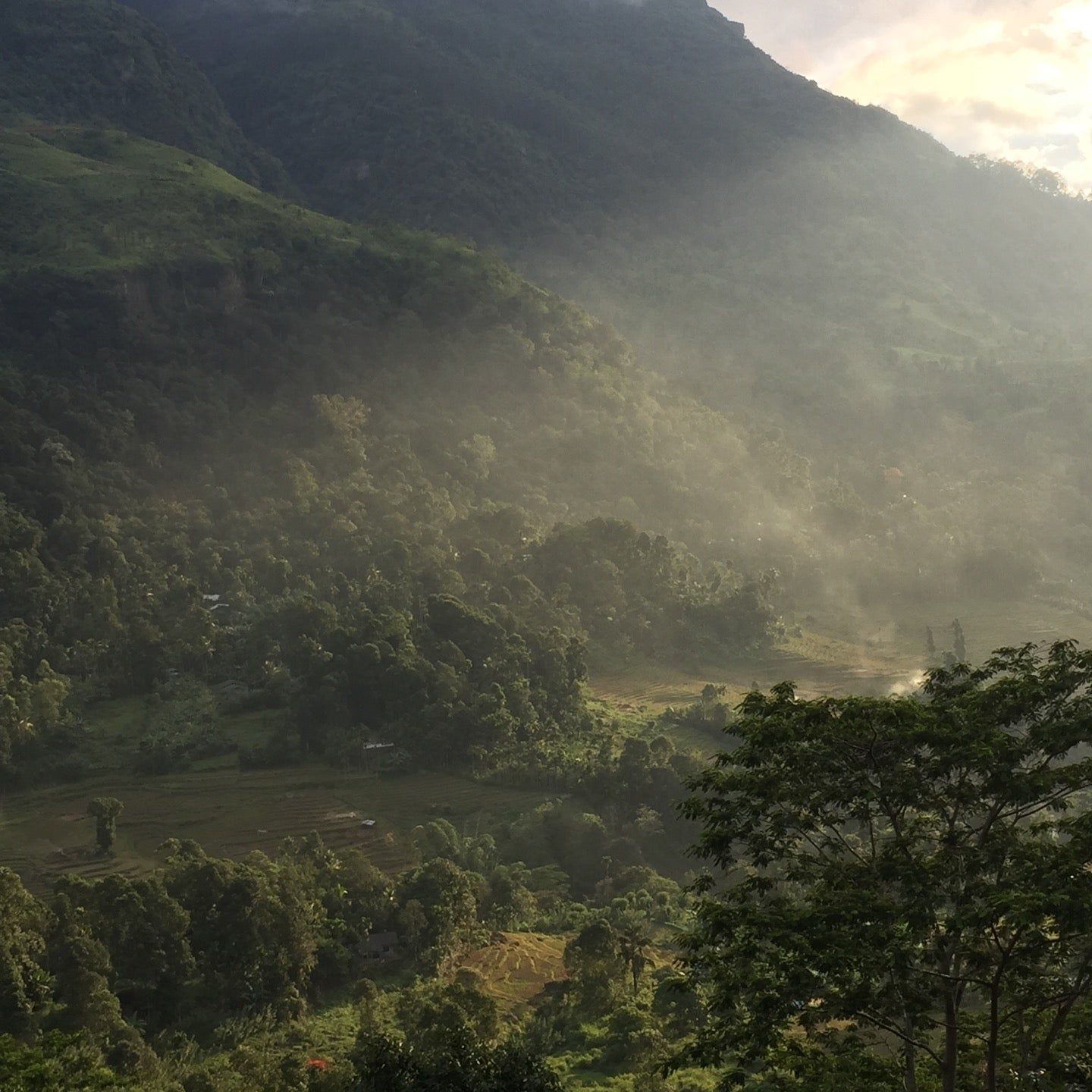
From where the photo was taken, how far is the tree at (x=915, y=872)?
13.4 m

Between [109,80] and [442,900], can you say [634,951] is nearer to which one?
[442,900]

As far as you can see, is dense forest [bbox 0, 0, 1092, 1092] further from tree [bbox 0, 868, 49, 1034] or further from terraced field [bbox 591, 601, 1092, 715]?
terraced field [bbox 591, 601, 1092, 715]

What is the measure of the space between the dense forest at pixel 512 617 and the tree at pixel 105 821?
0.18 m

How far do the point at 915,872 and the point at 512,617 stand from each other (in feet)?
174

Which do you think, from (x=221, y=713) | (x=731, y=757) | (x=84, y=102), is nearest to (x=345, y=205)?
(x=84, y=102)

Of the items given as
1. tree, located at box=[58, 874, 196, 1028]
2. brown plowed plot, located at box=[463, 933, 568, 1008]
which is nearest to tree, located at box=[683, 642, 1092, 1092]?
brown plowed plot, located at box=[463, 933, 568, 1008]

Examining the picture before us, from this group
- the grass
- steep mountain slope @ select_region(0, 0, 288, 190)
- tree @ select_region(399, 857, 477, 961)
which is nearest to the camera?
tree @ select_region(399, 857, 477, 961)

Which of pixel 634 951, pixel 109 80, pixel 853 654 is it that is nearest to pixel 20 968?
pixel 634 951

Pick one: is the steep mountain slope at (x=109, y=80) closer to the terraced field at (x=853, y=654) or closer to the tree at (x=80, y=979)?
the terraced field at (x=853, y=654)

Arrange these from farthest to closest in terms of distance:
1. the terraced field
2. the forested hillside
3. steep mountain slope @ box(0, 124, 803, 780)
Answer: the forested hillside → the terraced field → steep mountain slope @ box(0, 124, 803, 780)

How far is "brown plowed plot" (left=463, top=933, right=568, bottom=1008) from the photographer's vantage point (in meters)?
35.1

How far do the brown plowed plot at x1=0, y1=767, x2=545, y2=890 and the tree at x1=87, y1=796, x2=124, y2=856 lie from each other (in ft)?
1.65

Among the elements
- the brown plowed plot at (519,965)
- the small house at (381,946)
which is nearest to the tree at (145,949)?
the small house at (381,946)

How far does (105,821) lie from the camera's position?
46.1 metres
